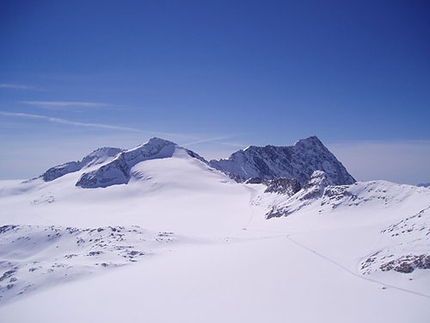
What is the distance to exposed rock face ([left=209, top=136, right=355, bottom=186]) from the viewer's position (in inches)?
6137

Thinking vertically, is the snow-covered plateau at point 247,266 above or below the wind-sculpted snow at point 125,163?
below

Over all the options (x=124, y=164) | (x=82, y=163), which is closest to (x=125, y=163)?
(x=124, y=164)

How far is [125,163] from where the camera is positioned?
10912cm

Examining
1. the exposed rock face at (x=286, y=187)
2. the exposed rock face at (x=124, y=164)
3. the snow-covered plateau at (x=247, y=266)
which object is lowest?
the snow-covered plateau at (x=247, y=266)

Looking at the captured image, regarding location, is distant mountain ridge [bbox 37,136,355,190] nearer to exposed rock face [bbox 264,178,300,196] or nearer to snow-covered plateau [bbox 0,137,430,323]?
exposed rock face [bbox 264,178,300,196]

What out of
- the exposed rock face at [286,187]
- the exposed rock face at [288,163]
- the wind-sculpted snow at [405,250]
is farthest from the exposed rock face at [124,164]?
the wind-sculpted snow at [405,250]

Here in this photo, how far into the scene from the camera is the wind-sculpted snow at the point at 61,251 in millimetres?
23000

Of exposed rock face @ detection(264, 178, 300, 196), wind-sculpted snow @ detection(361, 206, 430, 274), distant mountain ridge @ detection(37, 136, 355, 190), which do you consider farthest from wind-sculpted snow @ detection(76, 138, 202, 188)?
wind-sculpted snow @ detection(361, 206, 430, 274)

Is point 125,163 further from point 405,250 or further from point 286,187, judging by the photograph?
point 405,250

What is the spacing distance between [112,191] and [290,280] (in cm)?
8247

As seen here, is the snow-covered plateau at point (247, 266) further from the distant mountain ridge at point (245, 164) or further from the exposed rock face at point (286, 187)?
the distant mountain ridge at point (245, 164)

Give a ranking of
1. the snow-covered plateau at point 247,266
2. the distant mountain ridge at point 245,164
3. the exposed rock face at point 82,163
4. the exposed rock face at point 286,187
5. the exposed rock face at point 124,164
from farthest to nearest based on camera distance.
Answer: the exposed rock face at point 82,163
the distant mountain ridge at point 245,164
the exposed rock face at point 124,164
the exposed rock face at point 286,187
the snow-covered plateau at point 247,266

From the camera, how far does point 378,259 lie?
18406 millimetres

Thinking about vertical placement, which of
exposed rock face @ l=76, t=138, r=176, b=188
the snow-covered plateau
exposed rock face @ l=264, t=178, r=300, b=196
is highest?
exposed rock face @ l=76, t=138, r=176, b=188
